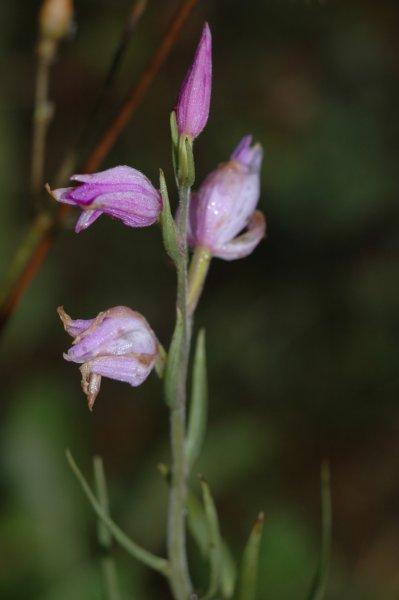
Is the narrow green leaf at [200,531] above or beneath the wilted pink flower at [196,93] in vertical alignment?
beneath

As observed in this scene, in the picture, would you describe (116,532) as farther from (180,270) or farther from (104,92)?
(104,92)

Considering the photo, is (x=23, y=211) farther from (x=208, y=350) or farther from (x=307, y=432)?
(x=307, y=432)

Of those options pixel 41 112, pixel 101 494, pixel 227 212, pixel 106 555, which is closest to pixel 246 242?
pixel 227 212

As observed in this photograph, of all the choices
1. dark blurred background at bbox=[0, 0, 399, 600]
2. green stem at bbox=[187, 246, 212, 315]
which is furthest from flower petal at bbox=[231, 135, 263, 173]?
dark blurred background at bbox=[0, 0, 399, 600]

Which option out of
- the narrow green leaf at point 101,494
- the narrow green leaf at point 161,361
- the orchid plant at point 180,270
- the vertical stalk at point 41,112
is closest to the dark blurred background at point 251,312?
the vertical stalk at point 41,112

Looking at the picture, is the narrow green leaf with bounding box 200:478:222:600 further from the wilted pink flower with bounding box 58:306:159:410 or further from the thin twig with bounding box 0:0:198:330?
the thin twig with bounding box 0:0:198:330

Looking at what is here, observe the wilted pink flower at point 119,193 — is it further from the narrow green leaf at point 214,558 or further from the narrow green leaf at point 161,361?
the narrow green leaf at point 214,558
